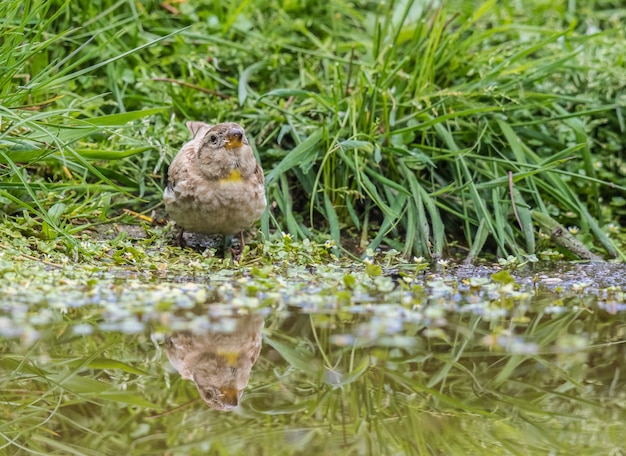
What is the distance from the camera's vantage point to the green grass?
16.4ft

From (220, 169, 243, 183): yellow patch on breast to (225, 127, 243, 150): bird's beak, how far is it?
0.42 ft

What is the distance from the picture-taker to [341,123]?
5.48 m

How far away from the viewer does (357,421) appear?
8.37ft

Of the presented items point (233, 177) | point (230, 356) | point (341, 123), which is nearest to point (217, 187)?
point (233, 177)

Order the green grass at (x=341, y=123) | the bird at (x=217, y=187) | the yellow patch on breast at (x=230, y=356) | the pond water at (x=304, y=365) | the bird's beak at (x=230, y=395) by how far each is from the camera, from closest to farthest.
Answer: the pond water at (x=304, y=365) → the bird's beak at (x=230, y=395) → the yellow patch on breast at (x=230, y=356) → the bird at (x=217, y=187) → the green grass at (x=341, y=123)

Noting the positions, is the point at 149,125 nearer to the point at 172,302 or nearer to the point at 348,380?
the point at 172,302

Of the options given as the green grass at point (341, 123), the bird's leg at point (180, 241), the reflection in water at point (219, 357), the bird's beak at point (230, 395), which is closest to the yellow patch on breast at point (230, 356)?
the reflection in water at point (219, 357)

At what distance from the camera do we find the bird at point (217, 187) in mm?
4758

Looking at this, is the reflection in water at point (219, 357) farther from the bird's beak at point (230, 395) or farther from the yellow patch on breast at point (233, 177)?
the yellow patch on breast at point (233, 177)

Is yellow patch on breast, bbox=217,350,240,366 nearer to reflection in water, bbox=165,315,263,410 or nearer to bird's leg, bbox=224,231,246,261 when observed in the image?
reflection in water, bbox=165,315,263,410

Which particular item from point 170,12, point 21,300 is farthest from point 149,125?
point 21,300

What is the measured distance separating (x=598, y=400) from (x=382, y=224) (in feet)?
8.55

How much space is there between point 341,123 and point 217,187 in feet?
3.45

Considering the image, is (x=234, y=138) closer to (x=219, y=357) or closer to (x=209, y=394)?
(x=219, y=357)
